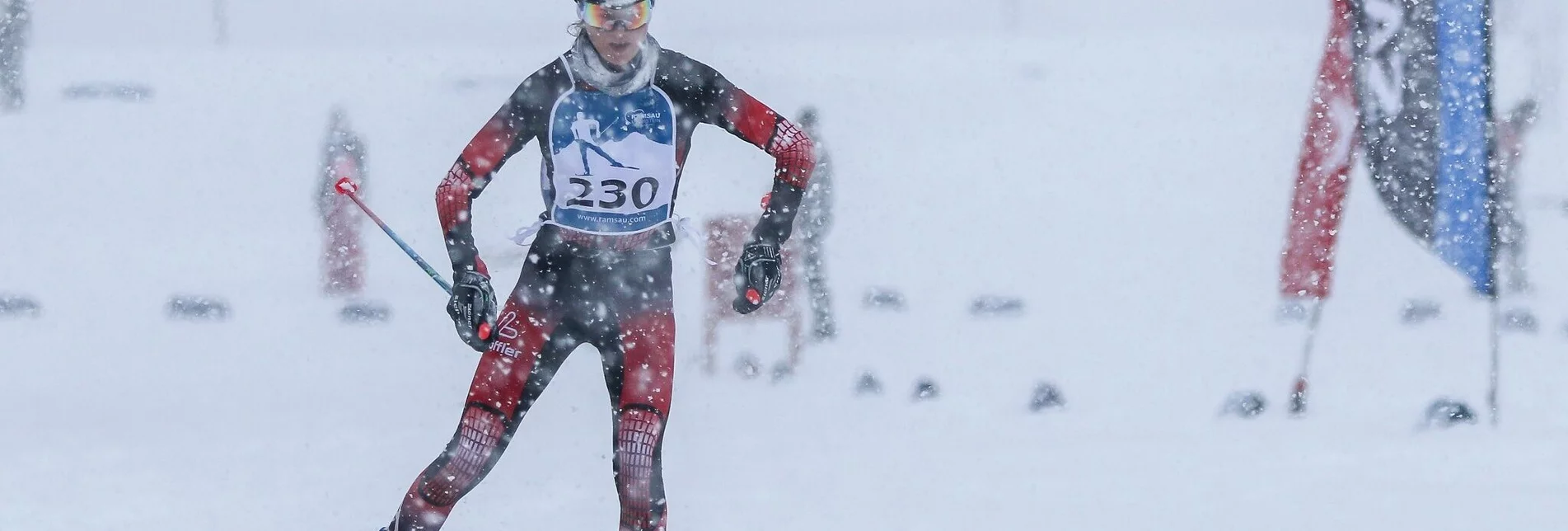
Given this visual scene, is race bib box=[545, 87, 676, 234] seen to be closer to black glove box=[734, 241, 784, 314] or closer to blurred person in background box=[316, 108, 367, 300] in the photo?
black glove box=[734, 241, 784, 314]

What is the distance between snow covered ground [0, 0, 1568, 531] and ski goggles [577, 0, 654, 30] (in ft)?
5.59

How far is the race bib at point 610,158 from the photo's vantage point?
4031 millimetres

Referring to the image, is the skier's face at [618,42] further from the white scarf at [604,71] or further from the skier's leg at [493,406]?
the skier's leg at [493,406]

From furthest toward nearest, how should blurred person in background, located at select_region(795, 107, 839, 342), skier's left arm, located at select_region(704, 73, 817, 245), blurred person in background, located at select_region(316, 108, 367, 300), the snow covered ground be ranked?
blurred person in background, located at select_region(316, 108, 367, 300) < blurred person in background, located at select_region(795, 107, 839, 342) < the snow covered ground < skier's left arm, located at select_region(704, 73, 817, 245)

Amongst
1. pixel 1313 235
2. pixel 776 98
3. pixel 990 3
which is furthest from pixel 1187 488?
pixel 990 3

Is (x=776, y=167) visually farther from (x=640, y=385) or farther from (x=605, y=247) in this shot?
(x=640, y=385)

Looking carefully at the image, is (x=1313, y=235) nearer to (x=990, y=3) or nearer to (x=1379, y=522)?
(x=1379, y=522)

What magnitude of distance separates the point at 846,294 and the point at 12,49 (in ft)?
→ 14.1

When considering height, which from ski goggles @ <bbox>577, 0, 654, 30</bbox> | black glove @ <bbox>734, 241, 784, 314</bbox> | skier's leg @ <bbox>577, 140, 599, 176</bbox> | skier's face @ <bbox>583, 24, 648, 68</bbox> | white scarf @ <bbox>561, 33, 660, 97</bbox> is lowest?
black glove @ <bbox>734, 241, 784, 314</bbox>

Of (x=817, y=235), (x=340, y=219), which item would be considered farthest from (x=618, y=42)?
(x=340, y=219)

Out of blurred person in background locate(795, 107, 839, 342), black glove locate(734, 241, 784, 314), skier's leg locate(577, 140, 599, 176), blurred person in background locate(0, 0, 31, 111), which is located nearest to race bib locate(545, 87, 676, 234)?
A: skier's leg locate(577, 140, 599, 176)

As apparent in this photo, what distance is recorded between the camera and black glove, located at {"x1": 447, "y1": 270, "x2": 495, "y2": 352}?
392 centimetres

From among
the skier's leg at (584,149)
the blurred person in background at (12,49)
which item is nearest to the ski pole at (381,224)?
the skier's leg at (584,149)

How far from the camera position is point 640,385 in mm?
4086
